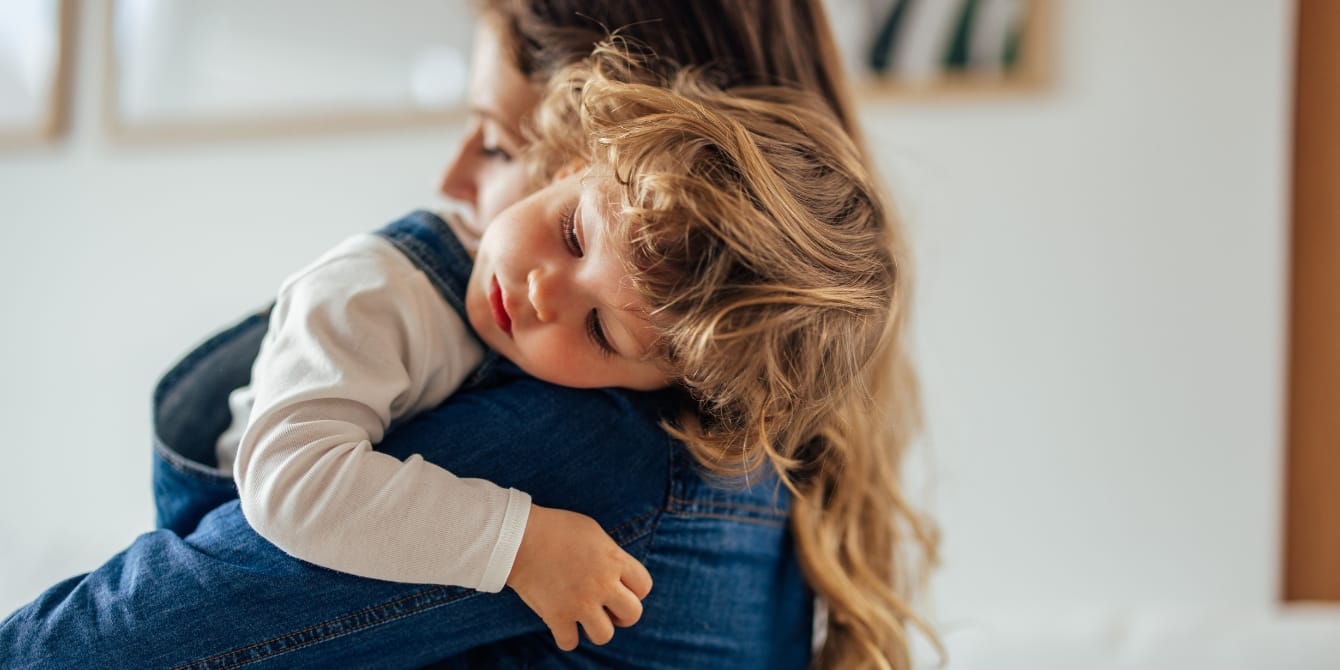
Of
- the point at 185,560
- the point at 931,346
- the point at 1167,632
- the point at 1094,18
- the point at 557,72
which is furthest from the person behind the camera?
the point at 931,346

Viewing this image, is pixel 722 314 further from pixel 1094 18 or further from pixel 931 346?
pixel 1094 18

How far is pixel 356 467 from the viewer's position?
72 cm

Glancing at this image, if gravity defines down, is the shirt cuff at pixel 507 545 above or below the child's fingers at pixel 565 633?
above

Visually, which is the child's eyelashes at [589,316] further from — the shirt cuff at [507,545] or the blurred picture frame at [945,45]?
the blurred picture frame at [945,45]

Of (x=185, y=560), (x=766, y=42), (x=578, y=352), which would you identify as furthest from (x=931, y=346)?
(x=185, y=560)

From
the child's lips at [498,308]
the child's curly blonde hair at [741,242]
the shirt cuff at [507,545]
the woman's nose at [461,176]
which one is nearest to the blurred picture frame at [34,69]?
the woman's nose at [461,176]

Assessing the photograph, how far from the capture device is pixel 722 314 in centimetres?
75

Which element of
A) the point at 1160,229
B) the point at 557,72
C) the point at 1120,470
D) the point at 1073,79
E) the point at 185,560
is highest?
the point at 1073,79

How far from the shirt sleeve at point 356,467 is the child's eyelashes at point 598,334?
0.13 meters

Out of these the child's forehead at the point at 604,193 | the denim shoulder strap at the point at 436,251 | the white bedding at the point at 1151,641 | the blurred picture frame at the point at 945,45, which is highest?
the blurred picture frame at the point at 945,45

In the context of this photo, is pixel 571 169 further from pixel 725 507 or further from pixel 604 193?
pixel 725 507

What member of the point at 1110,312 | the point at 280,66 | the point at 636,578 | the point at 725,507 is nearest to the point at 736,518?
the point at 725,507

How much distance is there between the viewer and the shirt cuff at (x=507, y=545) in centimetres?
74

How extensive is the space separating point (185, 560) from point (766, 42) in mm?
698
